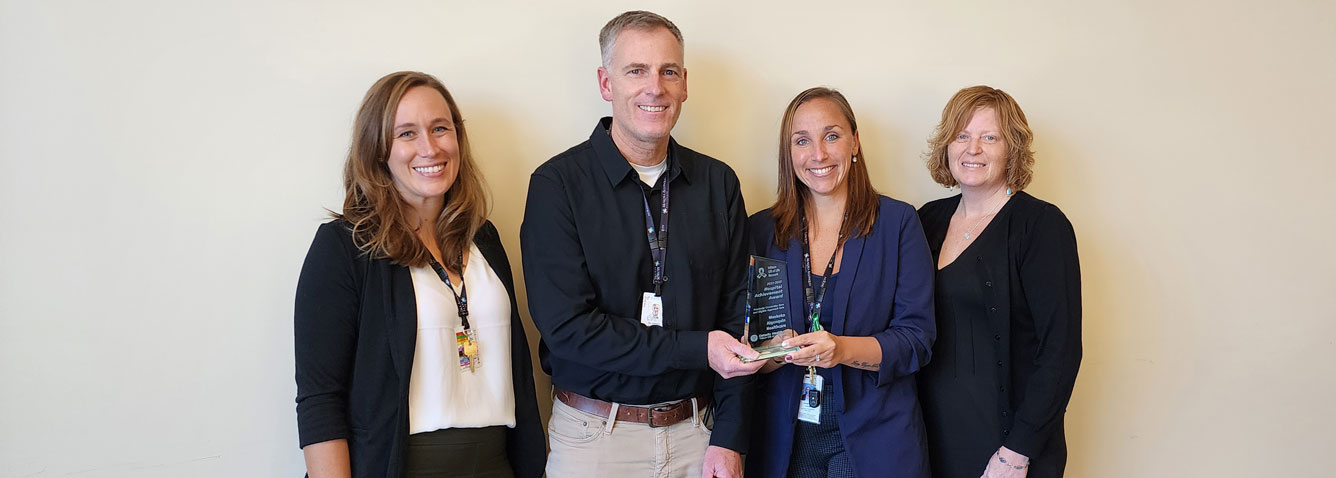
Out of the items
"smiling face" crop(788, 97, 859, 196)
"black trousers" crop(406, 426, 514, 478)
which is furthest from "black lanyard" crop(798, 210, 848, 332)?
"black trousers" crop(406, 426, 514, 478)

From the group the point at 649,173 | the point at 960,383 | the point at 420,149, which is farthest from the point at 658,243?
the point at 960,383

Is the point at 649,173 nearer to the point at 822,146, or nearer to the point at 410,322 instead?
the point at 822,146

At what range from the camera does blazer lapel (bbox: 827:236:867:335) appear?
2340 millimetres

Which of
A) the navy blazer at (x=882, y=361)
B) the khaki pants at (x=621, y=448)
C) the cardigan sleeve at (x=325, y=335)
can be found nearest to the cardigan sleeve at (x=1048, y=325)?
the navy blazer at (x=882, y=361)

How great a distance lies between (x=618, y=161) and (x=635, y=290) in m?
0.35

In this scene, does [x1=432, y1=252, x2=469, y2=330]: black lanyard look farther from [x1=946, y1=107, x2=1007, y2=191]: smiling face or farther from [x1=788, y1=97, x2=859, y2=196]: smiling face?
[x1=946, y1=107, x2=1007, y2=191]: smiling face

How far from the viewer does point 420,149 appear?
2.07 m
